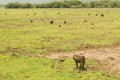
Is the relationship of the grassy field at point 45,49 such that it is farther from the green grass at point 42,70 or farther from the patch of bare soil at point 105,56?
the patch of bare soil at point 105,56

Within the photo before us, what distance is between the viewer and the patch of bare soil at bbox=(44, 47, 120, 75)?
63.0ft

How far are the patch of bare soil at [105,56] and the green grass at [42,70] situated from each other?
2.37ft

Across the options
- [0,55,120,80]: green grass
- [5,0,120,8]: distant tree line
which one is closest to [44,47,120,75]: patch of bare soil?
[0,55,120,80]: green grass

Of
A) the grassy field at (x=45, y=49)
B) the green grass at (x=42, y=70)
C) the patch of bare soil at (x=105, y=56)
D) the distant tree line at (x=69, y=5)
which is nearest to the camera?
the green grass at (x=42, y=70)

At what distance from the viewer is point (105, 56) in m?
22.2

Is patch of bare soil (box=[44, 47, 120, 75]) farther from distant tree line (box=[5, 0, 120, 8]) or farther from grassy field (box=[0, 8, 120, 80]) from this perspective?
distant tree line (box=[5, 0, 120, 8])

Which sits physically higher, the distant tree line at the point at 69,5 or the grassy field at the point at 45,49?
the distant tree line at the point at 69,5

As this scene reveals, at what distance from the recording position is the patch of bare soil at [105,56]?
19.2 m

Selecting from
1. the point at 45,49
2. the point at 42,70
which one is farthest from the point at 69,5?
the point at 42,70

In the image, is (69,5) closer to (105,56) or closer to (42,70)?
(105,56)

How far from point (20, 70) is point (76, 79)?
11.9ft

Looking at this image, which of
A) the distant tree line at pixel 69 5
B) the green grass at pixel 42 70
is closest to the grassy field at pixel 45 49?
the green grass at pixel 42 70

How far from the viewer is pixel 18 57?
885 inches

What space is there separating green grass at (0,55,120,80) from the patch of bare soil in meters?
0.72
